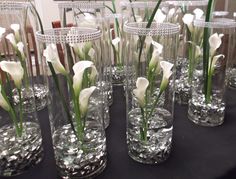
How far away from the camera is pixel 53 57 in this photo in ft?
1.18

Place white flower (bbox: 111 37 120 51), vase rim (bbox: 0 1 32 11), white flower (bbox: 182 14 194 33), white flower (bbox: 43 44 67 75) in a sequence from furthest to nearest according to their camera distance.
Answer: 1. white flower (bbox: 111 37 120 51)
2. white flower (bbox: 182 14 194 33)
3. vase rim (bbox: 0 1 32 11)
4. white flower (bbox: 43 44 67 75)

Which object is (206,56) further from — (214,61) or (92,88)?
(92,88)

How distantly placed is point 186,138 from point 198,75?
19 centimetres

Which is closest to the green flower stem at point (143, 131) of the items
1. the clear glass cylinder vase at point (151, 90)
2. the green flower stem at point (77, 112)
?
the clear glass cylinder vase at point (151, 90)

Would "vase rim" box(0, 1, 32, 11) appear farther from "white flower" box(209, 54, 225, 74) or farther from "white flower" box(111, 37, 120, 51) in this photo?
"white flower" box(209, 54, 225, 74)

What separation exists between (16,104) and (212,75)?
0.46m

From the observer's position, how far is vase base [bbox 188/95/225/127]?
56 centimetres

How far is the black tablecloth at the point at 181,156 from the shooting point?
1.36ft

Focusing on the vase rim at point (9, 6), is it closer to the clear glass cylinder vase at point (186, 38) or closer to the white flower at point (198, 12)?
the clear glass cylinder vase at point (186, 38)

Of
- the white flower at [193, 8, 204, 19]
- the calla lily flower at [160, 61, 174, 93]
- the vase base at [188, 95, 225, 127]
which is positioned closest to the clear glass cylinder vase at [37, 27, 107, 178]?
the calla lily flower at [160, 61, 174, 93]

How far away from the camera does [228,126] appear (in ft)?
1.85

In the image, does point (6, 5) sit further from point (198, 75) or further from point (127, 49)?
point (198, 75)

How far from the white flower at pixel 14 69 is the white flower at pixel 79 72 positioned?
0.12 metres

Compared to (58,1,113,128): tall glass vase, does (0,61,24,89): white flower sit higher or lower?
lower
